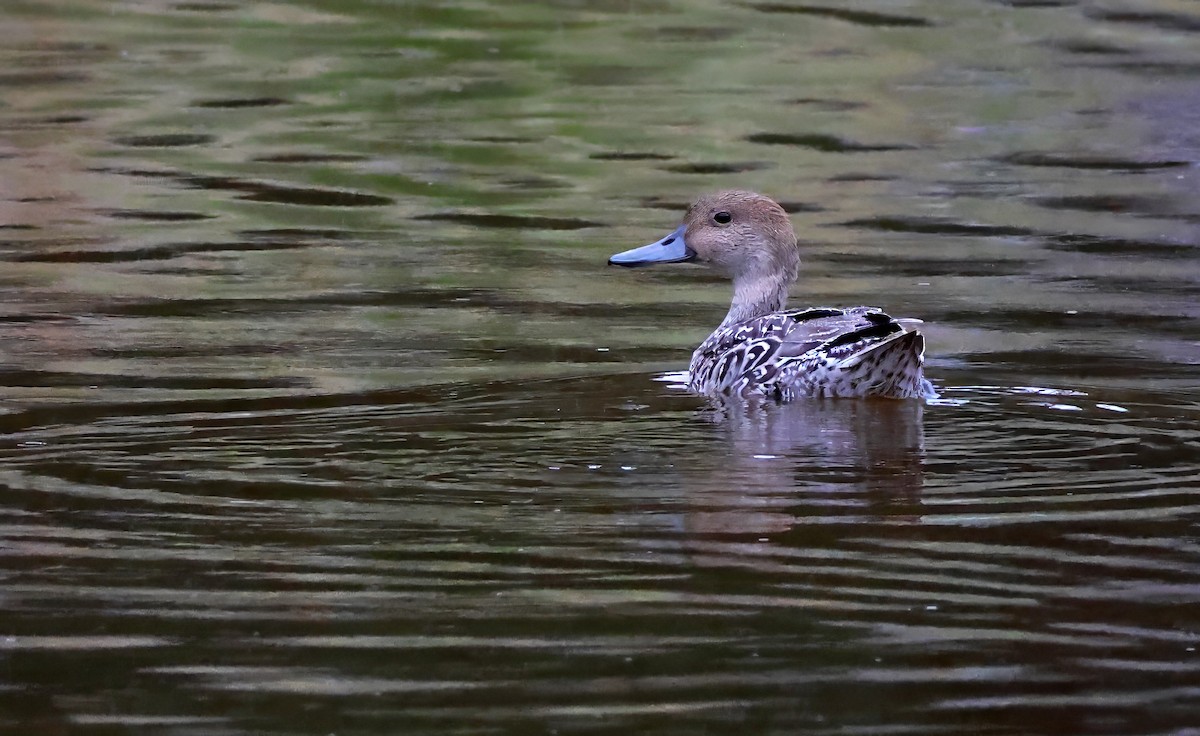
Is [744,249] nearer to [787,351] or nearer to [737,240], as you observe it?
[737,240]

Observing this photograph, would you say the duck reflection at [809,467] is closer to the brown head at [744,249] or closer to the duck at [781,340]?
the duck at [781,340]

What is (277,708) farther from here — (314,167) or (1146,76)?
(1146,76)

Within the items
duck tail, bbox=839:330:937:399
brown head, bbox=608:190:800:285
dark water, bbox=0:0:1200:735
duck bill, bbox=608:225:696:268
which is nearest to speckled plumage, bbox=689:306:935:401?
duck tail, bbox=839:330:937:399

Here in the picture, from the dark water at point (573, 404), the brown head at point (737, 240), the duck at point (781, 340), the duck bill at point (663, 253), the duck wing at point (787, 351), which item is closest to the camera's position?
the dark water at point (573, 404)

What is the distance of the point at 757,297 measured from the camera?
10922 mm

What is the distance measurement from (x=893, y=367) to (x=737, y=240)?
6.71 ft

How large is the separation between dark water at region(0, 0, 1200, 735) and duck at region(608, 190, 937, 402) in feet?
0.65

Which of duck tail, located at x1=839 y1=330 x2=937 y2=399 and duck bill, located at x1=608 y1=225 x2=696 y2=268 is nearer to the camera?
duck tail, located at x1=839 y1=330 x2=937 y2=399

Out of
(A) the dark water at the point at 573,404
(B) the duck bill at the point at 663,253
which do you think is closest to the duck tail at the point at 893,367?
(A) the dark water at the point at 573,404

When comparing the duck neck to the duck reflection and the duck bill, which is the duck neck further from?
the duck reflection

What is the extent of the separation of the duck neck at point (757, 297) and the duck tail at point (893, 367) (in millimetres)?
1741

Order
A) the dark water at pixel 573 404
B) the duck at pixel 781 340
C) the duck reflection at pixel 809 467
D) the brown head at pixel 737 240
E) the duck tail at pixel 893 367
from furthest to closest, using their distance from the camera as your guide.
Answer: the brown head at pixel 737 240 < the duck at pixel 781 340 < the duck tail at pixel 893 367 < the duck reflection at pixel 809 467 < the dark water at pixel 573 404

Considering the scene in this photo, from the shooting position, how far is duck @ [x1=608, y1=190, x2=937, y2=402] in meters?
9.03

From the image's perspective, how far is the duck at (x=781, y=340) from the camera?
29.6ft
